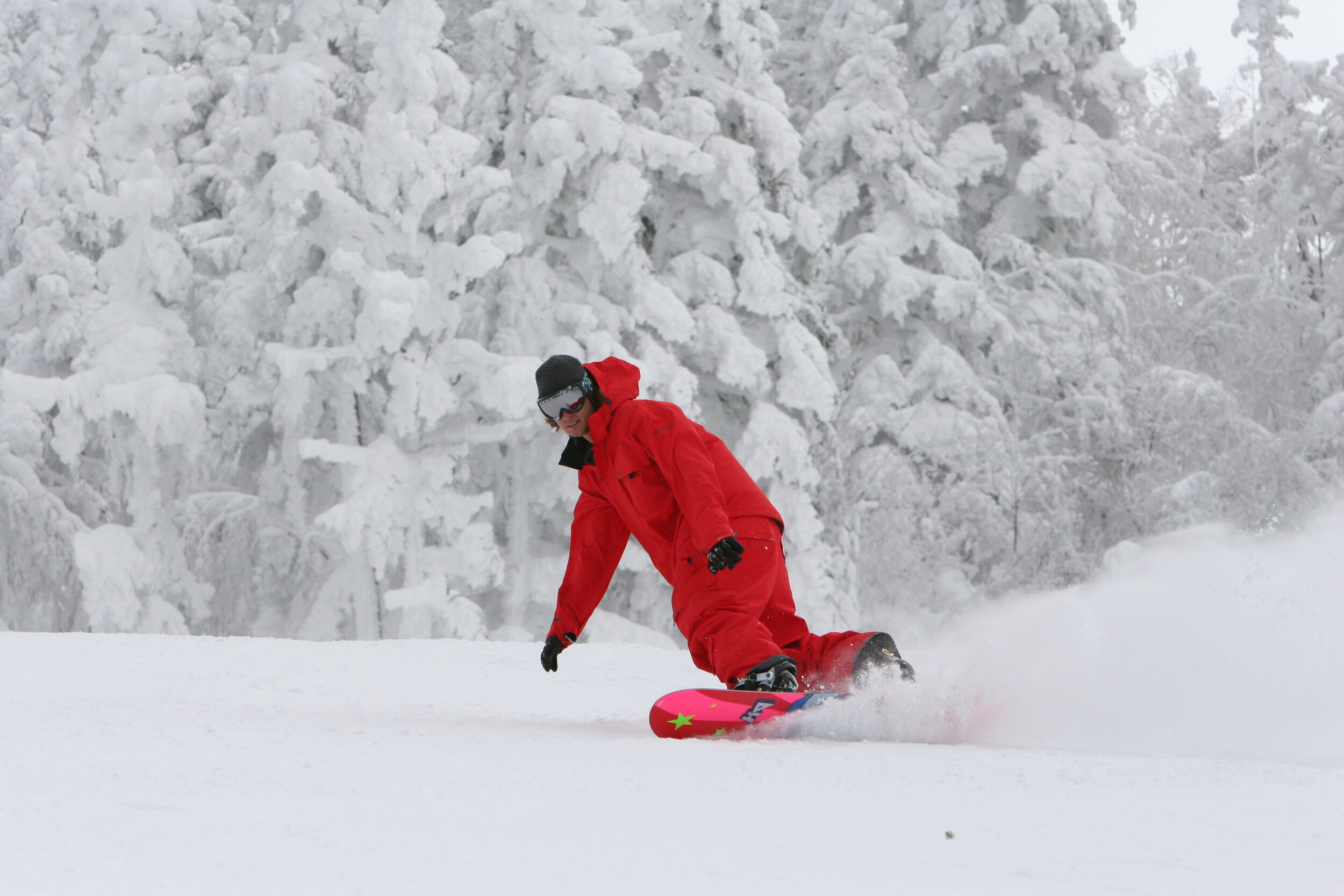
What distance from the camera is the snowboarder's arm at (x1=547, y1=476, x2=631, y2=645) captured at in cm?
510

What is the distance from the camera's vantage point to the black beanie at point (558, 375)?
4680 millimetres

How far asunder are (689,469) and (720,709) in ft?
2.83

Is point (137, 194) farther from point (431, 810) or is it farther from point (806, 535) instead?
point (431, 810)

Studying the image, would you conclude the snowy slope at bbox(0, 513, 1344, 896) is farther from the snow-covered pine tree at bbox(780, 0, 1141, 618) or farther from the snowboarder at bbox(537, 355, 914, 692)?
the snow-covered pine tree at bbox(780, 0, 1141, 618)

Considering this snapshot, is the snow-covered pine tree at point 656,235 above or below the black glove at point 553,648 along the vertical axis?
above

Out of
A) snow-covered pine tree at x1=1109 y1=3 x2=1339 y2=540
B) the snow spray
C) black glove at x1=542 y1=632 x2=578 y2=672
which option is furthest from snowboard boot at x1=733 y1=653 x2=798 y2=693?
snow-covered pine tree at x1=1109 y1=3 x2=1339 y2=540

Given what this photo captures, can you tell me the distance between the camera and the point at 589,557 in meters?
5.16

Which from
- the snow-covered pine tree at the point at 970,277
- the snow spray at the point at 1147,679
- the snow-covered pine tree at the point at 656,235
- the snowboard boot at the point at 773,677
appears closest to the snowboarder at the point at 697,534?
the snowboard boot at the point at 773,677

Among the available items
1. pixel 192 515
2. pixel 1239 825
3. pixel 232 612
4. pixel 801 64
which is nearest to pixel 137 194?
pixel 192 515

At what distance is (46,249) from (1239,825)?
57.4 ft

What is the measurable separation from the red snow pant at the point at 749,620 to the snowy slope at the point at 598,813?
41 cm

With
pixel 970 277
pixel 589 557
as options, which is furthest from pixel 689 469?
pixel 970 277

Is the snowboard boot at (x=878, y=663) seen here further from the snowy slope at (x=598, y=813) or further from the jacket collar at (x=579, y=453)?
the jacket collar at (x=579, y=453)

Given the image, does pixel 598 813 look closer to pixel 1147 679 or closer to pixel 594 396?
pixel 594 396
